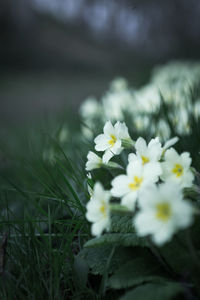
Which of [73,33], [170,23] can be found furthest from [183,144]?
[73,33]

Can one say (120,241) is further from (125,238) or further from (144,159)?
(144,159)

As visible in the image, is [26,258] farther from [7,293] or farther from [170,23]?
[170,23]

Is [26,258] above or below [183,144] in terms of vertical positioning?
below

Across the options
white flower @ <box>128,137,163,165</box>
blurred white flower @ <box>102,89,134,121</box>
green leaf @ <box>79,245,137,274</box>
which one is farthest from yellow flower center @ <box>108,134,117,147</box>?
blurred white flower @ <box>102,89,134,121</box>

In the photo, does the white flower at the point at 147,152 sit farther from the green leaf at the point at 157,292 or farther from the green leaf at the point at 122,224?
the green leaf at the point at 157,292

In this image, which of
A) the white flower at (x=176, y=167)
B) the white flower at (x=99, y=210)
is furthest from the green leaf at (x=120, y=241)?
the white flower at (x=176, y=167)

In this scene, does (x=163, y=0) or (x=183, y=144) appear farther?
(x=163, y=0)

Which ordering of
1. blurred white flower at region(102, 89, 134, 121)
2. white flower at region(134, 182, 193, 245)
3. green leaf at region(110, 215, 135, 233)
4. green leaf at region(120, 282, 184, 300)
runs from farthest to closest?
1. blurred white flower at region(102, 89, 134, 121)
2. green leaf at region(110, 215, 135, 233)
3. green leaf at region(120, 282, 184, 300)
4. white flower at region(134, 182, 193, 245)

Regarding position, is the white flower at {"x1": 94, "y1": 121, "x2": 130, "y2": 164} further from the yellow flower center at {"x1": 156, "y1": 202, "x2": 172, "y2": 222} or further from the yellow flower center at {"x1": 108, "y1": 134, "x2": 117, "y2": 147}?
the yellow flower center at {"x1": 156, "y1": 202, "x2": 172, "y2": 222}
